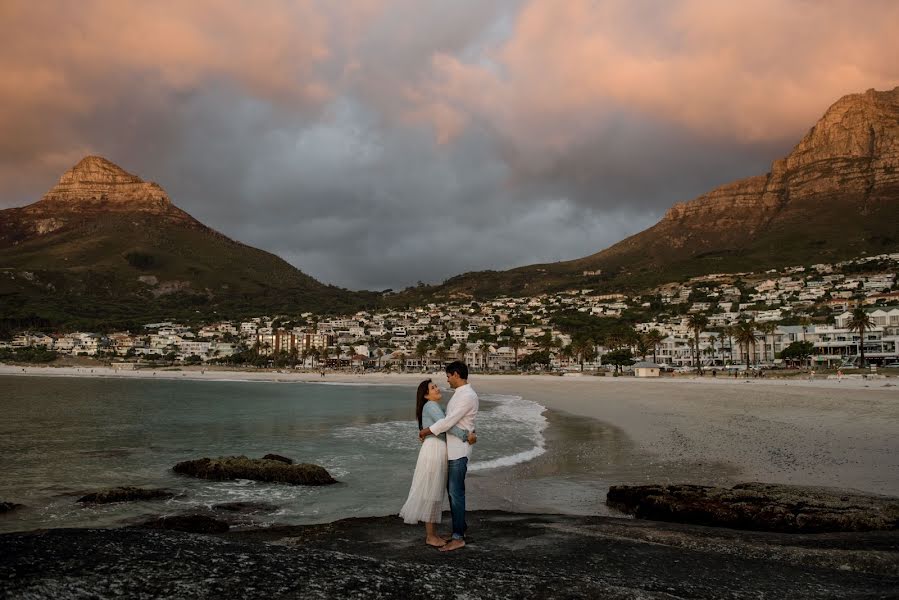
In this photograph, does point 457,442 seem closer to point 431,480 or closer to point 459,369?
point 431,480

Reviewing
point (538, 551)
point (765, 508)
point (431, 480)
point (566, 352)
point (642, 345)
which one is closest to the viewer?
point (538, 551)

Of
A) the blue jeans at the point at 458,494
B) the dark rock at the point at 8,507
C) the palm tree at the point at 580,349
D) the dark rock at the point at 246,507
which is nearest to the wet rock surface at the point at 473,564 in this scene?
the blue jeans at the point at 458,494

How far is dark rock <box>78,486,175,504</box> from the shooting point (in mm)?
13430

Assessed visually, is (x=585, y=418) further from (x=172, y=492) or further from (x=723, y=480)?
(x=172, y=492)

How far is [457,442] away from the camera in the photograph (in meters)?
7.61

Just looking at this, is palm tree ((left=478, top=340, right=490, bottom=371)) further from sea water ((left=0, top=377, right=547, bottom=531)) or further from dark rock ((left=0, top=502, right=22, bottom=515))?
dark rock ((left=0, top=502, right=22, bottom=515))

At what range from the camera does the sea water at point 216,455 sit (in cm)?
1283

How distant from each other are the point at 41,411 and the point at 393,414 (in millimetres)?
24173

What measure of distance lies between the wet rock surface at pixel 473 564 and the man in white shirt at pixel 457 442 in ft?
0.95

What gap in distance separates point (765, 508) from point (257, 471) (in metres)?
12.3

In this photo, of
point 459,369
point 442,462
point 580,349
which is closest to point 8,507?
point 442,462

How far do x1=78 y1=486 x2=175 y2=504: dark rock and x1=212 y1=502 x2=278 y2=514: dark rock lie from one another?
197cm

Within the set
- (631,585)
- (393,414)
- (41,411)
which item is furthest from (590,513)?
(41,411)

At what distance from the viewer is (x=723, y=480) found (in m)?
13.9
